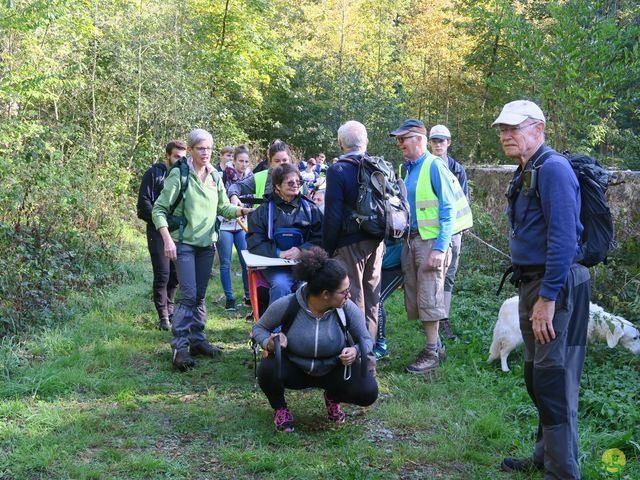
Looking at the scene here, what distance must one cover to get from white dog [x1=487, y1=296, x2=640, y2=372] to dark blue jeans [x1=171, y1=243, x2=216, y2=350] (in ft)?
8.83

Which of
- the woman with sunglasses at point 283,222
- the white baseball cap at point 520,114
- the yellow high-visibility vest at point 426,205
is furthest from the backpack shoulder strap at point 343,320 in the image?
the white baseball cap at point 520,114

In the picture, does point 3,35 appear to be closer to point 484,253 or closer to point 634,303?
point 484,253

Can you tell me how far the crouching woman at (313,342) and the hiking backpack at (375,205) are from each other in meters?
0.72

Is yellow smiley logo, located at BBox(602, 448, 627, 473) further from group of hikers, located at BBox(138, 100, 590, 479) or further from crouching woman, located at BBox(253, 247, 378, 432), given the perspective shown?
crouching woman, located at BBox(253, 247, 378, 432)

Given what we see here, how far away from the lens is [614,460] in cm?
365

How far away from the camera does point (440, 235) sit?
17.6 feet

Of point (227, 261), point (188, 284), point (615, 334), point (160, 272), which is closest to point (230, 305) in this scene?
point (227, 261)

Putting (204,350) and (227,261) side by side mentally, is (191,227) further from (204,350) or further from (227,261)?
(227,261)

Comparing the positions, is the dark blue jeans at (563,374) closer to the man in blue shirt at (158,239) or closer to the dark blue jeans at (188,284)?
the dark blue jeans at (188,284)

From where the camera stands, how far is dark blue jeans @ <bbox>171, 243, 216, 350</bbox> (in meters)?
5.61

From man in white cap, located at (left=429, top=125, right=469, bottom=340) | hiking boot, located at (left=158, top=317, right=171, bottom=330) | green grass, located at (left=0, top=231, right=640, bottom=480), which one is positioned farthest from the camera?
hiking boot, located at (left=158, top=317, right=171, bottom=330)

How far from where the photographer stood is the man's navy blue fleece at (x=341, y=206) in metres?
4.82

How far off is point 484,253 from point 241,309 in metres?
3.77

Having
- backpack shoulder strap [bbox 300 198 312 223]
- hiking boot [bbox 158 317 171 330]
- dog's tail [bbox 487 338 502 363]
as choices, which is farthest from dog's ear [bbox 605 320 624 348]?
hiking boot [bbox 158 317 171 330]
